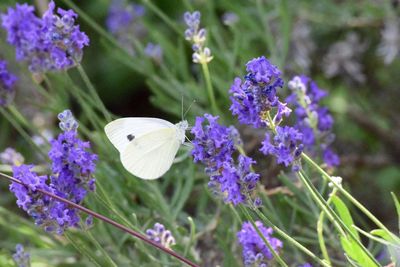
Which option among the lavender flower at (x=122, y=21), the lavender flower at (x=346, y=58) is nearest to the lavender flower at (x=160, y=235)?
the lavender flower at (x=122, y=21)

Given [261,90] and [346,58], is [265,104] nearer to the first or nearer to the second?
[261,90]

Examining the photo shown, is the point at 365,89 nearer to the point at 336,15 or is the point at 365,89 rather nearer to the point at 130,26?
the point at 336,15

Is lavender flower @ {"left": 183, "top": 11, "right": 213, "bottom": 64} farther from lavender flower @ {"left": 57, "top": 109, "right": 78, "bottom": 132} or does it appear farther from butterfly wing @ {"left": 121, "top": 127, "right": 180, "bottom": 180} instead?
lavender flower @ {"left": 57, "top": 109, "right": 78, "bottom": 132}

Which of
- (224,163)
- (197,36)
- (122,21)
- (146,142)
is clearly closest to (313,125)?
(197,36)

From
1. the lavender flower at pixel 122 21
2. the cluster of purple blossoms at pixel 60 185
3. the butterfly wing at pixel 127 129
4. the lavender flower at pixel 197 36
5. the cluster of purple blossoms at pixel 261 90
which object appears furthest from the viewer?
the lavender flower at pixel 122 21

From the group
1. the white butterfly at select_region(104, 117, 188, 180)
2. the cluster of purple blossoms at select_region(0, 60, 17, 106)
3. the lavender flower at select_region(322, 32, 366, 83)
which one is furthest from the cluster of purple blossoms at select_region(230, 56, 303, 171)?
the lavender flower at select_region(322, 32, 366, 83)

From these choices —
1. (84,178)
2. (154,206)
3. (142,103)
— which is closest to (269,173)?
(154,206)

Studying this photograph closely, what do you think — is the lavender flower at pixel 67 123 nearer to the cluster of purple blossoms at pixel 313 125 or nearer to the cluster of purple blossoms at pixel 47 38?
the cluster of purple blossoms at pixel 47 38

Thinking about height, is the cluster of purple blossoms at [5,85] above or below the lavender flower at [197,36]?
below
